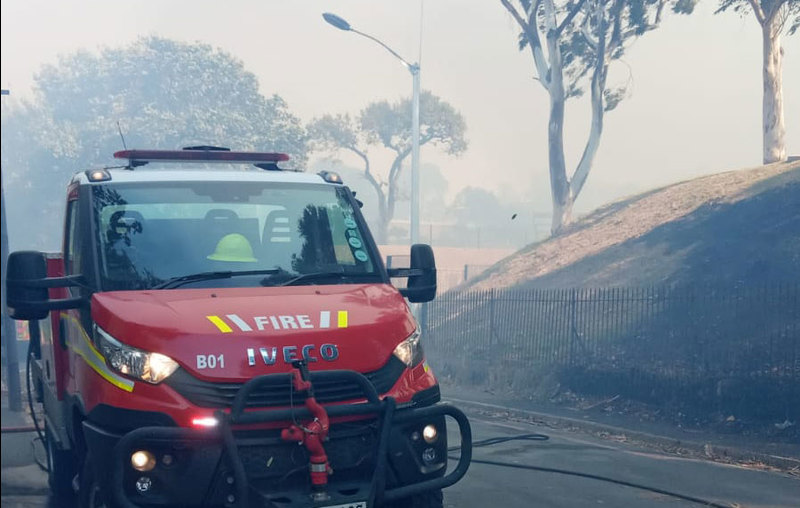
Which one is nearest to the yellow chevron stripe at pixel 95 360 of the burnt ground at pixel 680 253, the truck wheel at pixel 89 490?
the truck wheel at pixel 89 490

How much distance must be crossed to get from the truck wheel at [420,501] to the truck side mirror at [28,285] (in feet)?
7.77

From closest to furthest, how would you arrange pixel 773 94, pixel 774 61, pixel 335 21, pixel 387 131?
1. pixel 335 21
2. pixel 774 61
3. pixel 773 94
4. pixel 387 131

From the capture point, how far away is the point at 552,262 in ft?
88.7

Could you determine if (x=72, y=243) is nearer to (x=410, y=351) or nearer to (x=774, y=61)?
(x=410, y=351)

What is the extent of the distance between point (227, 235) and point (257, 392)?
150 cm

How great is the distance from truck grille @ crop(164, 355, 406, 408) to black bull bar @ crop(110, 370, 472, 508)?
2.3 inches

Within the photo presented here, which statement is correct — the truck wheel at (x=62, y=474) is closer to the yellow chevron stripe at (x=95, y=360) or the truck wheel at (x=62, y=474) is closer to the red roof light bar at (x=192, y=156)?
the yellow chevron stripe at (x=95, y=360)

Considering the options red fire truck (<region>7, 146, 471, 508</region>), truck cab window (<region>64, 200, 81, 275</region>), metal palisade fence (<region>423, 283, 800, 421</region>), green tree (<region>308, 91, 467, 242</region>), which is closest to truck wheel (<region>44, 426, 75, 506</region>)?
red fire truck (<region>7, 146, 471, 508</region>)

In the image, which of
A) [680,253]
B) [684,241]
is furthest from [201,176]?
[684,241]

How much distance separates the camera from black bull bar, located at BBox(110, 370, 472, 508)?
4855mm

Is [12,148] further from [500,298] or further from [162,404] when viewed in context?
[162,404]

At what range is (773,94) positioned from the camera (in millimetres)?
28922

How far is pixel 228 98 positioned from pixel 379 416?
51.5 meters

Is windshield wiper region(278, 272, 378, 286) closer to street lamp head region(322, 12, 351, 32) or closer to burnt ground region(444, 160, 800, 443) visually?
burnt ground region(444, 160, 800, 443)
